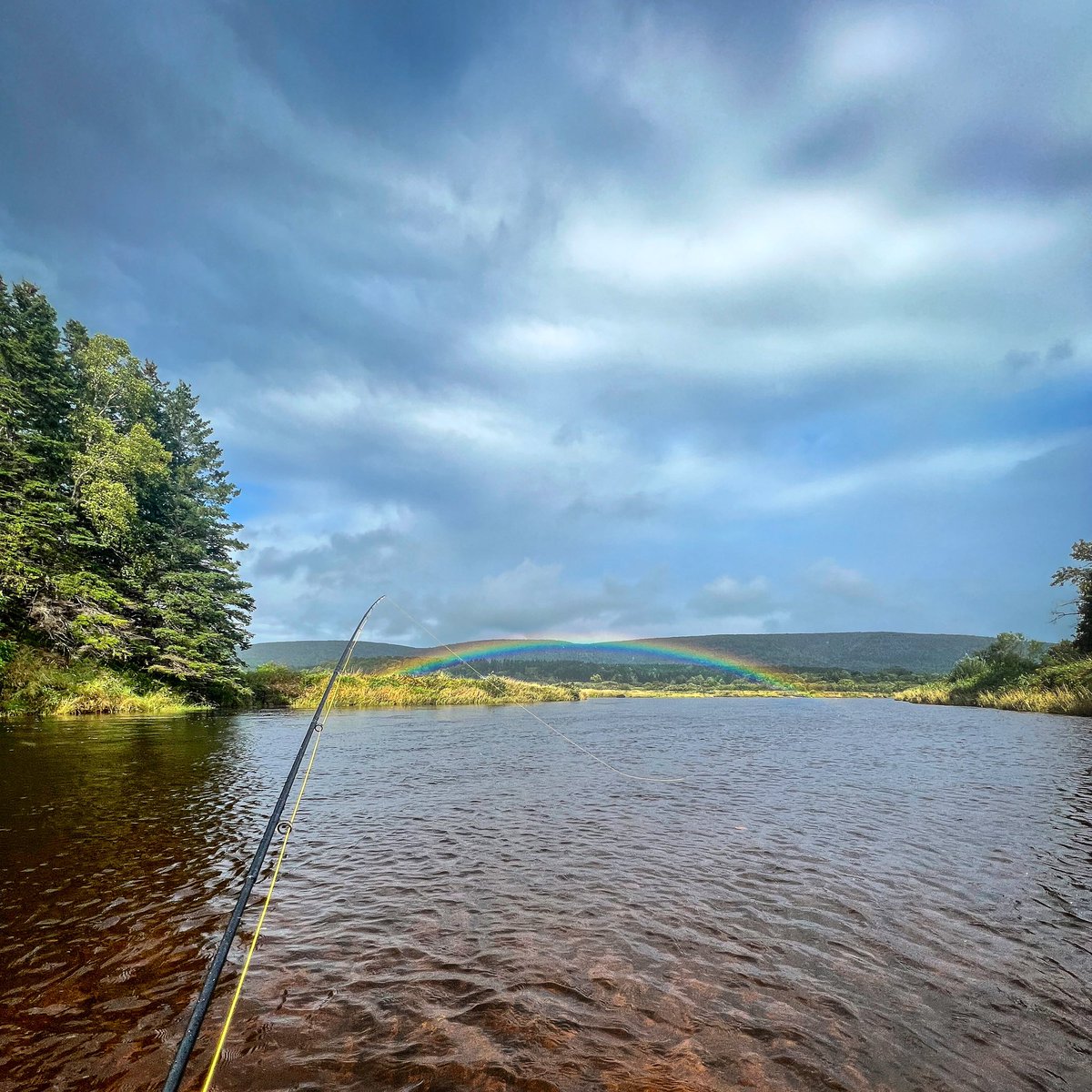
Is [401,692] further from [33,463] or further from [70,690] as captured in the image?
[33,463]

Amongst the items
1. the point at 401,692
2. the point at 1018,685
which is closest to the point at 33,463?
the point at 401,692

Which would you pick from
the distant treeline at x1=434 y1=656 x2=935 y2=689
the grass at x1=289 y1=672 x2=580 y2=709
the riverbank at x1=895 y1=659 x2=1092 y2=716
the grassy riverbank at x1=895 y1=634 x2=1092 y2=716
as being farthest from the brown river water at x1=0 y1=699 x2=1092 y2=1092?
the distant treeline at x1=434 y1=656 x2=935 y2=689

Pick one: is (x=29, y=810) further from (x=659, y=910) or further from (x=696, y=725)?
(x=696, y=725)

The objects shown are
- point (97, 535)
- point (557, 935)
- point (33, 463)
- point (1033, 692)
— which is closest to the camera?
point (557, 935)

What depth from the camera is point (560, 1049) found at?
14.0 feet

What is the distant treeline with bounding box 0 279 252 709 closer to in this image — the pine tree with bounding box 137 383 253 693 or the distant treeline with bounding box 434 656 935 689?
the pine tree with bounding box 137 383 253 693

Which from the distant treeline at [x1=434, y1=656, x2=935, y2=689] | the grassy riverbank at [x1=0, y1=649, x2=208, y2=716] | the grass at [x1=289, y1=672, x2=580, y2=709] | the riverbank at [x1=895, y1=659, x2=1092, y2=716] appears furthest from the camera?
the distant treeline at [x1=434, y1=656, x2=935, y2=689]

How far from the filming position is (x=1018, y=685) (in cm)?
4944

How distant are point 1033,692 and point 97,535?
66.3 m

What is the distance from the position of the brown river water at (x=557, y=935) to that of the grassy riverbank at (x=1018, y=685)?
34.3 meters

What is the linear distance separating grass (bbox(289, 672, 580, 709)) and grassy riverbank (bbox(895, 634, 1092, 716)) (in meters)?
41.8

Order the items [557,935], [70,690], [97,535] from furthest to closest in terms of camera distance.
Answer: [97,535] < [70,690] < [557,935]

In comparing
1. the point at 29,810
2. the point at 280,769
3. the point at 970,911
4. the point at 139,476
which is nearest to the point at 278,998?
the point at 970,911

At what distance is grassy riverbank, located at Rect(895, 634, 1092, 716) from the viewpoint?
3853 cm
